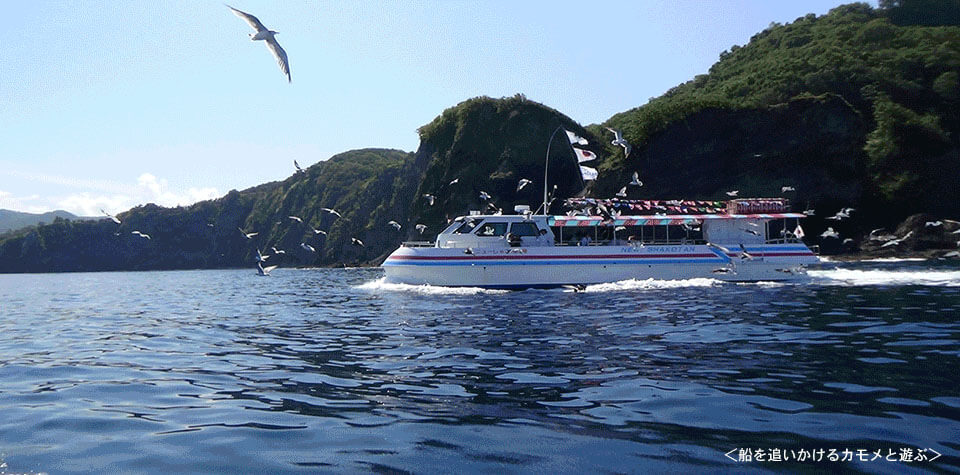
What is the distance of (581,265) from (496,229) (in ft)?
15.1

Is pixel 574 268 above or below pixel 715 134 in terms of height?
below

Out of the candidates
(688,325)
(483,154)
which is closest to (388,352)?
(688,325)

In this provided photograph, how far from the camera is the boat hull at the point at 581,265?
31.0 metres

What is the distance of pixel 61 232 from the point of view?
14600 cm

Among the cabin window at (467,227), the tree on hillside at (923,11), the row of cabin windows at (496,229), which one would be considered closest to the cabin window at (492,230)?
the row of cabin windows at (496,229)

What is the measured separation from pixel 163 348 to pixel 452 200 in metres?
72.3

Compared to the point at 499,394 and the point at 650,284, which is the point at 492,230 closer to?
the point at 650,284

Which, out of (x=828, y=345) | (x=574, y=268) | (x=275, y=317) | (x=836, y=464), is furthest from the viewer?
(x=574, y=268)

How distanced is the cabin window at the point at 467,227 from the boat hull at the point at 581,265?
1.89m

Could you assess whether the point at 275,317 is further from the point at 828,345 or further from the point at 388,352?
the point at 828,345

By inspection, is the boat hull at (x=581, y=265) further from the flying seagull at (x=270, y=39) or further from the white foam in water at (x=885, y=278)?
the flying seagull at (x=270, y=39)

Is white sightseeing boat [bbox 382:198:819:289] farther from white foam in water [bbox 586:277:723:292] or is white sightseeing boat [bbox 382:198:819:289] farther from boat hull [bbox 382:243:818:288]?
white foam in water [bbox 586:277:723:292]

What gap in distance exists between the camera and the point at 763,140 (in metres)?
72.2

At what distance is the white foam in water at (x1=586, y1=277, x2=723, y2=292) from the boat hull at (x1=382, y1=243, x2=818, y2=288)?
27.4 inches
